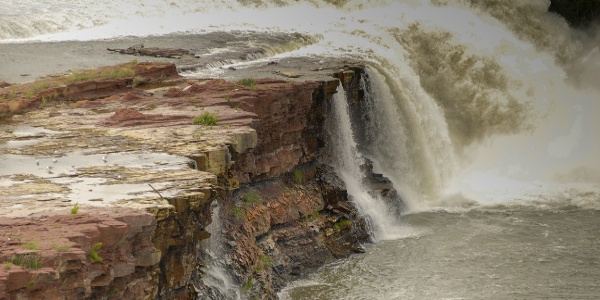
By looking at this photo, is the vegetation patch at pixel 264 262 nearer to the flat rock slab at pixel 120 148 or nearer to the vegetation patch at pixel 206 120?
the flat rock slab at pixel 120 148

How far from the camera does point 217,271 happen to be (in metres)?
17.2

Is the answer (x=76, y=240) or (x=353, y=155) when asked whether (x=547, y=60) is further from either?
(x=76, y=240)

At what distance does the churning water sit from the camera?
68.4ft

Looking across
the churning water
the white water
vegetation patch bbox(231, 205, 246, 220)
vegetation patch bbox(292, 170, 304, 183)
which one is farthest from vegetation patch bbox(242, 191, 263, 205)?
the white water

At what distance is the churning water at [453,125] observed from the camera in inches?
821

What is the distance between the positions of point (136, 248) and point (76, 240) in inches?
44.1

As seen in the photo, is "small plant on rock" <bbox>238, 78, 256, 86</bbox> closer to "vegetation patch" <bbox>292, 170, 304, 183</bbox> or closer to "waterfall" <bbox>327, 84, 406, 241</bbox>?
"vegetation patch" <bbox>292, 170, 304, 183</bbox>

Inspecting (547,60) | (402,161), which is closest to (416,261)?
(402,161)

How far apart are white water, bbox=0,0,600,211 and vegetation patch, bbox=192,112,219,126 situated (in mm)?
9231

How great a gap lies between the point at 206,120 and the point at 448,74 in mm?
17461

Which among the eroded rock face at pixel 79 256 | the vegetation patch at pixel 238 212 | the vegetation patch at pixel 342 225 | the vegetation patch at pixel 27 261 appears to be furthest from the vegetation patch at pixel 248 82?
the vegetation patch at pixel 27 261

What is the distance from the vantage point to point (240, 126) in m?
18.3

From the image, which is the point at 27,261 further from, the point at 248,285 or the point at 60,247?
the point at 248,285

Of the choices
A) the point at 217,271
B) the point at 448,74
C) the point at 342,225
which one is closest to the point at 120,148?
the point at 217,271
